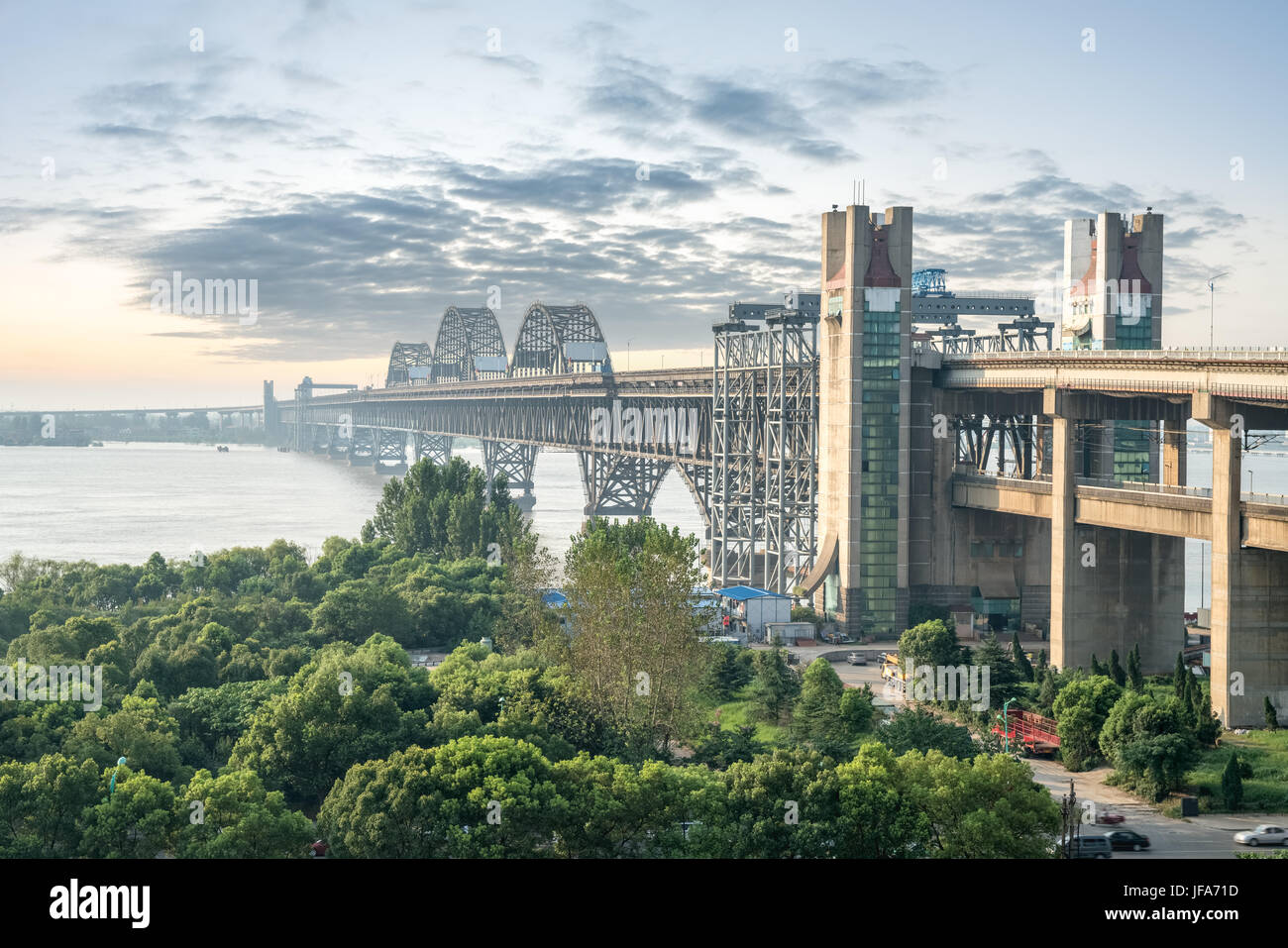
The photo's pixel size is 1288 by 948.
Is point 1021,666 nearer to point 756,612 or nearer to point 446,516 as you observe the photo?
point 756,612

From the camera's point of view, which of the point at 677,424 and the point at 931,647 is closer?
the point at 931,647

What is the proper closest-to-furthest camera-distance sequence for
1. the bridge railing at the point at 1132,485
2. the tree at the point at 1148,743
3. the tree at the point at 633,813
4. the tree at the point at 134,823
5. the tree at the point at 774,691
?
the tree at the point at 633,813 < the tree at the point at 134,823 < the tree at the point at 1148,743 < the bridge railing at the point at 1132,485 < the tree at the point at 774,691

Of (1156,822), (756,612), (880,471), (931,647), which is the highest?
(880,471)

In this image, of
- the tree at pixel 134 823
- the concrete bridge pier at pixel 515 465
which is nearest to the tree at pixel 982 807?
the tree at pixel 134 823

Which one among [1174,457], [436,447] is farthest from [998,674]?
[436,447]

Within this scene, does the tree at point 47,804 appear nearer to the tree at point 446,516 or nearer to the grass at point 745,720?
the grass at point 745,720
